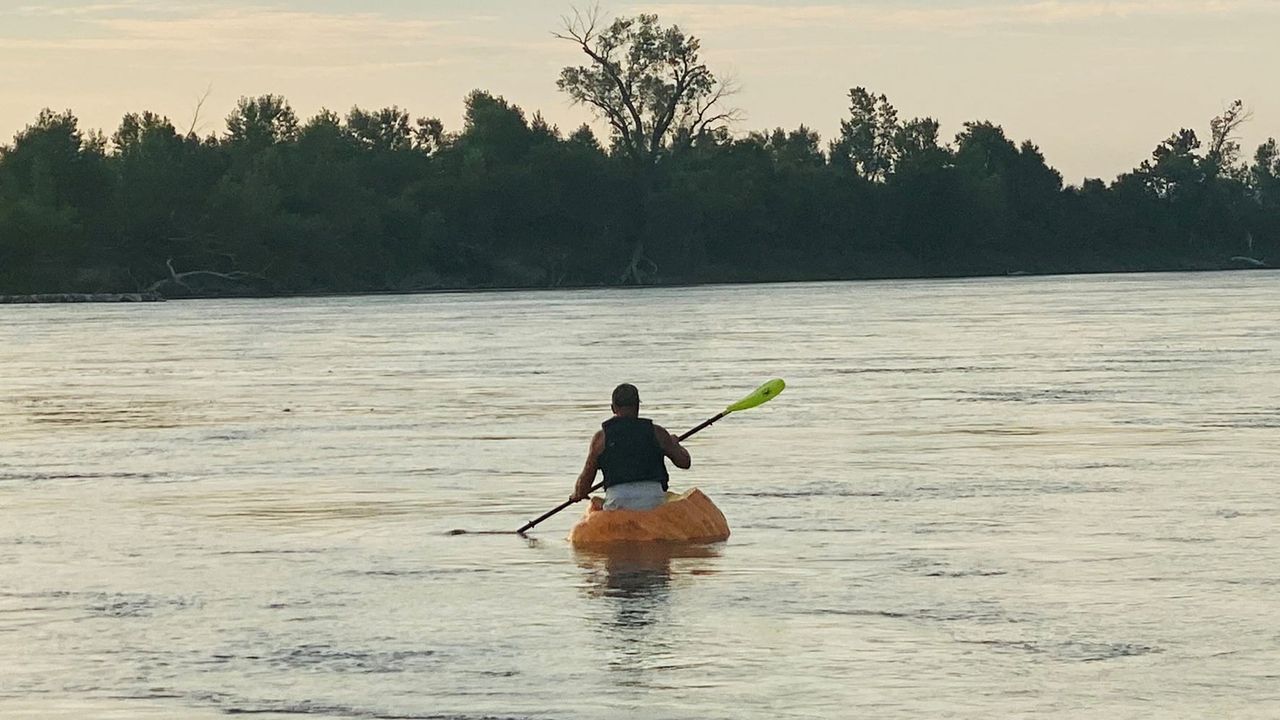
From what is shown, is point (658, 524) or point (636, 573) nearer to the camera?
point (636, 573)

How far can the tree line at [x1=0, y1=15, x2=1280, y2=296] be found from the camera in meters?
131

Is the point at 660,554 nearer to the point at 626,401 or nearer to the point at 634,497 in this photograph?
the point at 634,497

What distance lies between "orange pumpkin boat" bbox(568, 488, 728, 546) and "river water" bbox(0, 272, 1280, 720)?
294 millimetres

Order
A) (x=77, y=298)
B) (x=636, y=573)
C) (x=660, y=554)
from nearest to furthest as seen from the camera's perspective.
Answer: (x=636, y=573)
(x=660, y=554)
(x=77, y=298)

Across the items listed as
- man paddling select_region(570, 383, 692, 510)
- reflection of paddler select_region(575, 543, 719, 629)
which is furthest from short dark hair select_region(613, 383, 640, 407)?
reflection of paddler select_region(575, 543, 719, 629)

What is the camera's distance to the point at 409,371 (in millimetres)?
44500

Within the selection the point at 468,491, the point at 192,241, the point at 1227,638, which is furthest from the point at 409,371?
the point at 192,241

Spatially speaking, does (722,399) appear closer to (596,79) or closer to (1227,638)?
(1227,638)

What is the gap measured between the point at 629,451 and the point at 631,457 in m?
0.07

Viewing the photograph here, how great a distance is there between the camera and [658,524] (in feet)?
55.8

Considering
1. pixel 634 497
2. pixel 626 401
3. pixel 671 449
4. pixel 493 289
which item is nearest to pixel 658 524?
pixel 634 497

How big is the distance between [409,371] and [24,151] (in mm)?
94239

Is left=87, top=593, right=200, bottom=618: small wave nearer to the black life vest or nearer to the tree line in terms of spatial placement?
the black life vest

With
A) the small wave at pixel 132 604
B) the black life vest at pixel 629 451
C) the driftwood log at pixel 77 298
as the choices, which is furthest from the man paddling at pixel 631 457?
the driftwood log at pixel 77 298
